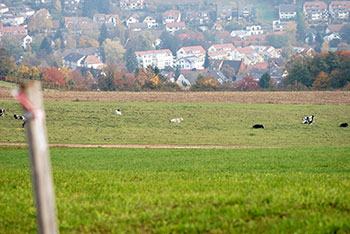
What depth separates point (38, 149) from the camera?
4.59 metres

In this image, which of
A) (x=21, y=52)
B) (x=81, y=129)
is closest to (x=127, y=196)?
(x=81, y=129)

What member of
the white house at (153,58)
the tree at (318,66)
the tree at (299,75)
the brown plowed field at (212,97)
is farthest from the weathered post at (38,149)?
the white house at (153,58)

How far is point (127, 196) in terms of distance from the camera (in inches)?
359

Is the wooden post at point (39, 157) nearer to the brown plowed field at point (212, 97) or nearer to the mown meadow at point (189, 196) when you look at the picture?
the mown meadow at point (189, 196)

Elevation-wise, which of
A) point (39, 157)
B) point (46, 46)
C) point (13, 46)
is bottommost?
point (46, 46)

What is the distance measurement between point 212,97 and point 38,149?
2235 inches

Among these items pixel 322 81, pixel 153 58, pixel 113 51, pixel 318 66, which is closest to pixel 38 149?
pixel 322 81

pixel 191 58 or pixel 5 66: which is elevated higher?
pixel 5 66

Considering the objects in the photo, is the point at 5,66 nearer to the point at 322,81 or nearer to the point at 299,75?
the point at 299,75

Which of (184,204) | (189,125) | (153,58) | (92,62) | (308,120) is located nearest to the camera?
(184,204)

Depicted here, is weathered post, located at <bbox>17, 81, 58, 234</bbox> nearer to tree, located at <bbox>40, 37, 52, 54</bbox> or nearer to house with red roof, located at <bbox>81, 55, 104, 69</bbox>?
house with red roof, located at <bbox>81, 55, 104, 69</bbox>

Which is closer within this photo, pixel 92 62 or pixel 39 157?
pixel 39 157

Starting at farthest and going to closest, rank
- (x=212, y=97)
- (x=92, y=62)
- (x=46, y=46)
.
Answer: (x=46, y=46) < (x=92, y=62) < (x=212, y=97)

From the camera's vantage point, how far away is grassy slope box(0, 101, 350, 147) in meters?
35.5
